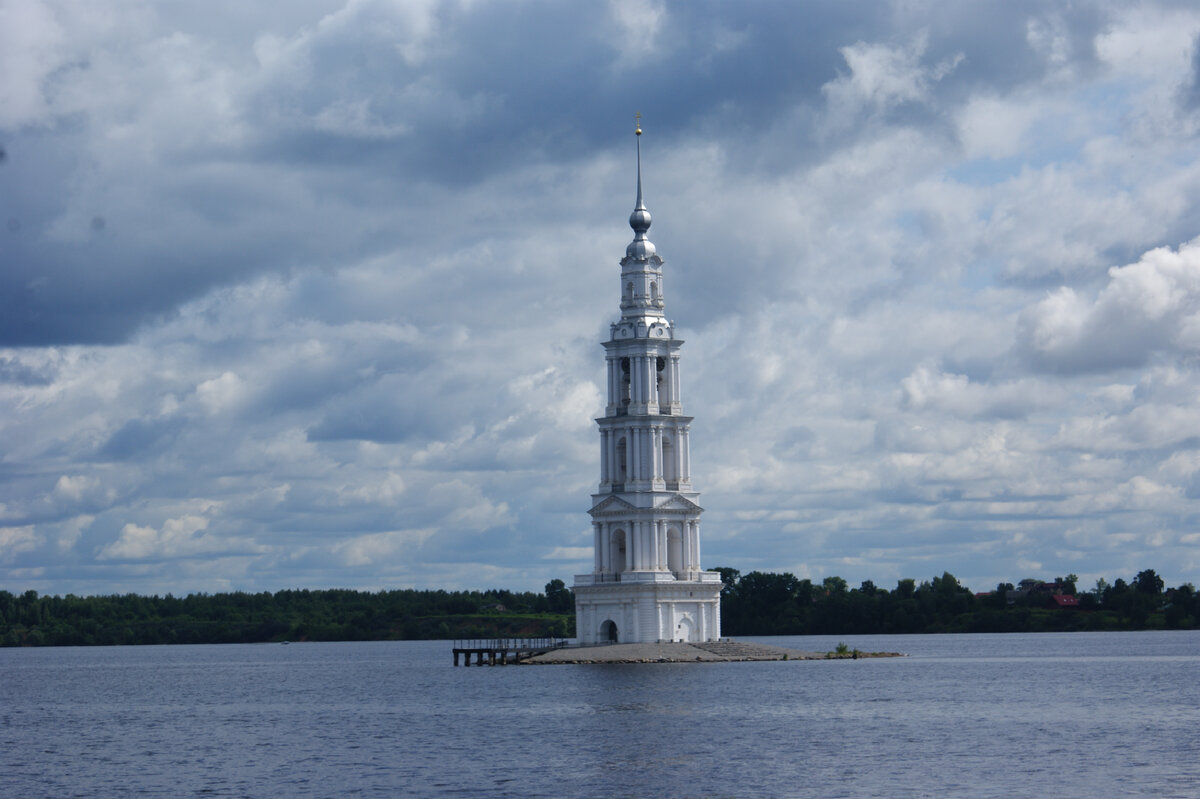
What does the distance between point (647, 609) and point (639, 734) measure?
42404mm

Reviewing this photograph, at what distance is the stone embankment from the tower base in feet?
4.19

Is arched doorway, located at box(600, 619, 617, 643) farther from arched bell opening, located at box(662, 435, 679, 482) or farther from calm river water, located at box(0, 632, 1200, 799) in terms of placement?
arched bell opening, located at box(662, 435, 679, 482)

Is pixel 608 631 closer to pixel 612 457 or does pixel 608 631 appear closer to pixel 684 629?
pixel 684 629

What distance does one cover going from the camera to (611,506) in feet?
360

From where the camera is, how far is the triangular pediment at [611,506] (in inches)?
4279

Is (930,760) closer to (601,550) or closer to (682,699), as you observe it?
(682,699)

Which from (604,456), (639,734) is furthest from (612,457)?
(639,734)

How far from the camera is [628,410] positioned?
4368 inches

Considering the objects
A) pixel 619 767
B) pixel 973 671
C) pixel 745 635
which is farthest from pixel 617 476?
pixel 745 635

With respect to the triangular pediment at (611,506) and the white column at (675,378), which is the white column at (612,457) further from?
the white column at (675,378)

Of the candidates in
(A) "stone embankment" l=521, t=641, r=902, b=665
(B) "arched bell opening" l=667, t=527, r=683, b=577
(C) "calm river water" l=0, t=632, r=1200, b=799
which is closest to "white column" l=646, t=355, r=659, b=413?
(B) "arched bell opening" l=667, t=527, r=683, b=577

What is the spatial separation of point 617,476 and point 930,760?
186ft

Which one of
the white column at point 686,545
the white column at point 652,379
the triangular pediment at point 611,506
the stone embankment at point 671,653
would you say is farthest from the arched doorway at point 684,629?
the white column at point 652,379

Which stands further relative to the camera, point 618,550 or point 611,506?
point 618,550
